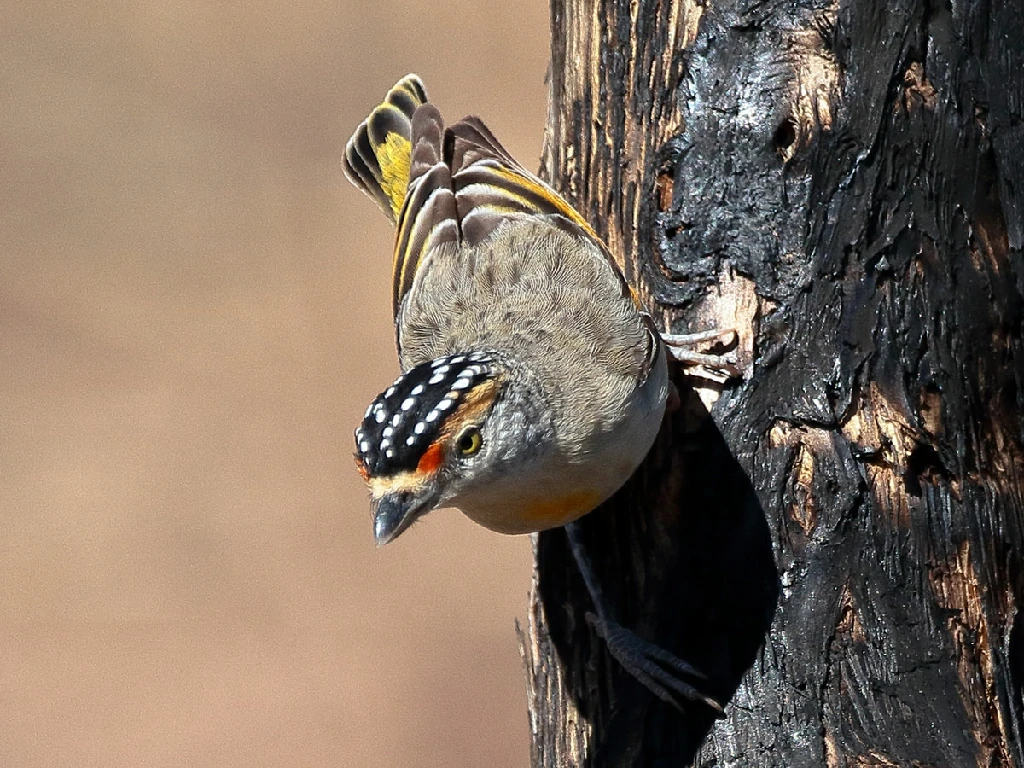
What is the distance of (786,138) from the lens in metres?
4.04

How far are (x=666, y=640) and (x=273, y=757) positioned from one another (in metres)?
4.11

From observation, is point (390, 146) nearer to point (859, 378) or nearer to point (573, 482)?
point (573, 482)

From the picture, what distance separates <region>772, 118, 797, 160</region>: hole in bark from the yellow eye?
1.30 metres

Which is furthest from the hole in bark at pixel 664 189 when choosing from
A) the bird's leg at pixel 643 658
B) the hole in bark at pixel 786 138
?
the bird's leg at pixel 643 658

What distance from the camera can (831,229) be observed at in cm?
399

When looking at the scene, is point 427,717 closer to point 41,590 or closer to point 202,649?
point 202,649

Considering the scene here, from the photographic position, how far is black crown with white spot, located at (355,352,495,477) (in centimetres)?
369

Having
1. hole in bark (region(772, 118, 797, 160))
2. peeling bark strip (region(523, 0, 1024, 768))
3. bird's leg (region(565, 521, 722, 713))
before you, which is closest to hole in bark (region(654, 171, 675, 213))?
peeling bark strip (region(523, 0, 1024, 768))

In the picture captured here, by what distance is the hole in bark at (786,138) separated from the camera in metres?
4.02

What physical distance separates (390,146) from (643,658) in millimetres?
2699

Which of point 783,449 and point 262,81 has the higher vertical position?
point 262,81

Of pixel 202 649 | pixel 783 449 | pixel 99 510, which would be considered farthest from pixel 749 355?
pixel 99 510

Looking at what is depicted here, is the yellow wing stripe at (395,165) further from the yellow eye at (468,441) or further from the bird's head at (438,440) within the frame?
the yellow eye at (468,441)

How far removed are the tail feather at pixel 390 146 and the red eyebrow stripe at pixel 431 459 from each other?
2172mm
